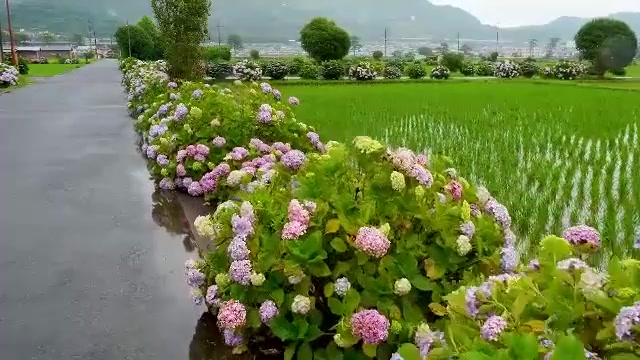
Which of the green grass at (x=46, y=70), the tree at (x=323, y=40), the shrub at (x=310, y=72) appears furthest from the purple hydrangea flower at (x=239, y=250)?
the green grass at (x=46, y=70)

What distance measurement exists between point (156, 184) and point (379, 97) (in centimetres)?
1239

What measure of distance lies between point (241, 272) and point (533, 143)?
7.30 meters

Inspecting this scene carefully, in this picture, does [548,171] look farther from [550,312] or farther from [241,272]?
[550,312]

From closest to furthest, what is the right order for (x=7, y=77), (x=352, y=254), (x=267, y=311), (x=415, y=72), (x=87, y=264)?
(x=267, y=311) < (x=352, y=254) < (x=87, y=264) < (x=7, y=77) < (x=415, y=72)

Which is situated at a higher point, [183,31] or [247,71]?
[183,31]

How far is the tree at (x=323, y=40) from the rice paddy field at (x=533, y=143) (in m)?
17.8

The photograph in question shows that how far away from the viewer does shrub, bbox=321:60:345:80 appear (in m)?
30.4

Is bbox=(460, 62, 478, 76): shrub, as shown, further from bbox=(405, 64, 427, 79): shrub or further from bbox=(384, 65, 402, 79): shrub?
bbox=(384, 65, 402, 79): shrub

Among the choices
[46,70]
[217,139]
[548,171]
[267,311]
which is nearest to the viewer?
[267,311]

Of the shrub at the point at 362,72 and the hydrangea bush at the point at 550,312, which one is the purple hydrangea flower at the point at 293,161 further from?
the shrub at the point at 362,72

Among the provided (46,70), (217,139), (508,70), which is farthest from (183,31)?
(46,70)

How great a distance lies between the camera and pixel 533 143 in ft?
31.1

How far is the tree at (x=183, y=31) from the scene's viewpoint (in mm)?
18875

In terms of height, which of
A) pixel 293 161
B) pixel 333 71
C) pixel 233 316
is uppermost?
pixel 293 161
